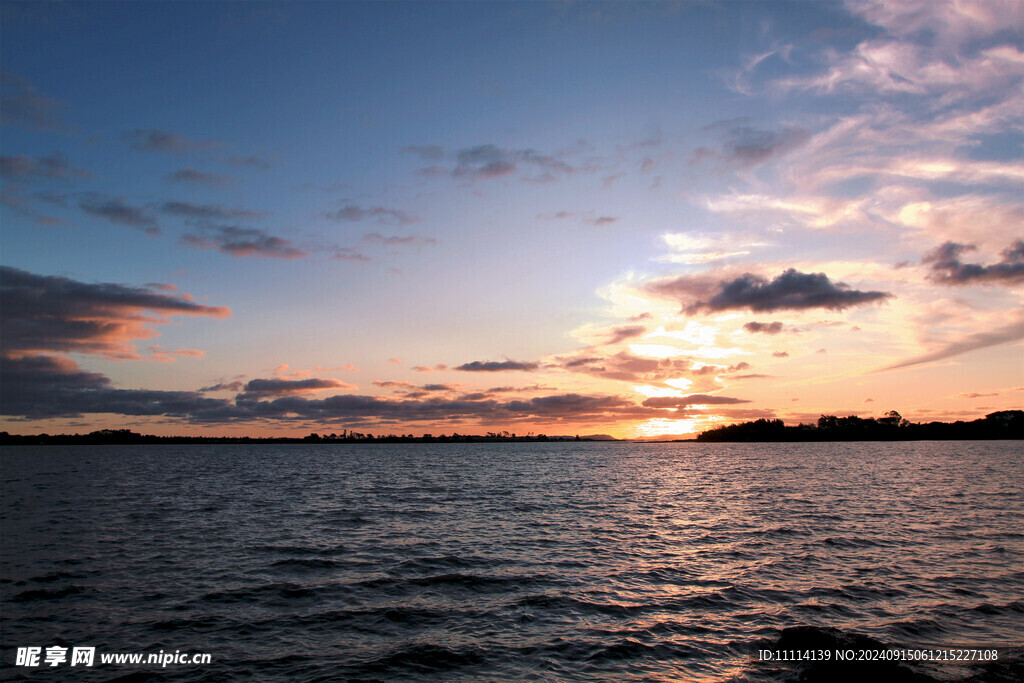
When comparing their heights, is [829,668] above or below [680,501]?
above

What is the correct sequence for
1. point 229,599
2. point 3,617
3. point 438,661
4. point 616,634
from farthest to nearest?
point 229,599, point 3,617, point 616,634, point 438,661

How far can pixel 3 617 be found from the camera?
20.1 meters

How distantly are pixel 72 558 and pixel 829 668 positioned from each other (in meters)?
36.3

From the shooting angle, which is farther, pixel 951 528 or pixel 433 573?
pixel 951 528

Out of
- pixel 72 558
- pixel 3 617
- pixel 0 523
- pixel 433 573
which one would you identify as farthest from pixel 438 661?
pixel 0 523

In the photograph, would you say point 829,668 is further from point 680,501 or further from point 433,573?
point 680,501

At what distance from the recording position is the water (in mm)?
16969

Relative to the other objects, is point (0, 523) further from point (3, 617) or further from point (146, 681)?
point (146, 681)

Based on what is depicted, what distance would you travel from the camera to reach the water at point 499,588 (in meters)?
17.0

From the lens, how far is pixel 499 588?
79.0 ft

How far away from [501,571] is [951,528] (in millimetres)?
34300

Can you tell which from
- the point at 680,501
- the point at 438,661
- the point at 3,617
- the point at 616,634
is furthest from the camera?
the point at 680,501

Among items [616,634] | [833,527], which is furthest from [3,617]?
[833,527]

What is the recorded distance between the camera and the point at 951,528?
128 feet
